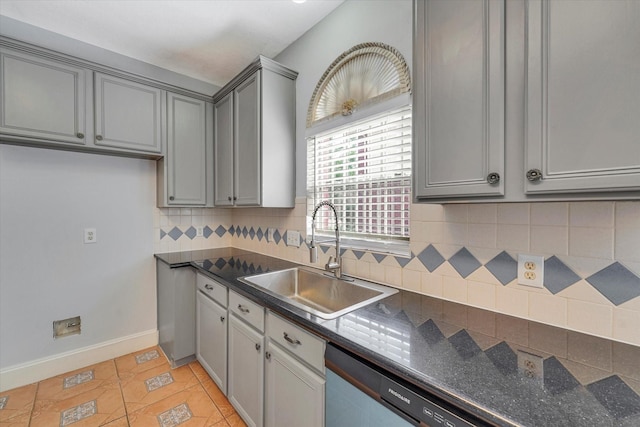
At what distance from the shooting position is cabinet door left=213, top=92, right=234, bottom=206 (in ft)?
7.91

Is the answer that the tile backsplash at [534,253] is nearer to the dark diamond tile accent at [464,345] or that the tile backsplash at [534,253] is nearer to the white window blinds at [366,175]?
the white window blinds at [366,175]

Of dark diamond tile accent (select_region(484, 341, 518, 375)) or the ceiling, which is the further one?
the ceiling

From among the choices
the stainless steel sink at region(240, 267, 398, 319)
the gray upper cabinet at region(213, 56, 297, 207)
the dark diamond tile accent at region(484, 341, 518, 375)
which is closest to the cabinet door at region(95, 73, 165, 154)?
the gray upper cabinet at region(213, 56, 297, 207)

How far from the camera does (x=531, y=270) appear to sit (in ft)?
3.59

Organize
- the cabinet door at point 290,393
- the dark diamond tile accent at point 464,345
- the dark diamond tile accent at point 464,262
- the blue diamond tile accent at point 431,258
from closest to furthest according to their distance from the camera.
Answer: the dark diamond tile accent at point 464,345
the cabinet door at point 290,393
the dark diamond tile accent at point 464,262
the blue diamond tile accent at point 431,258

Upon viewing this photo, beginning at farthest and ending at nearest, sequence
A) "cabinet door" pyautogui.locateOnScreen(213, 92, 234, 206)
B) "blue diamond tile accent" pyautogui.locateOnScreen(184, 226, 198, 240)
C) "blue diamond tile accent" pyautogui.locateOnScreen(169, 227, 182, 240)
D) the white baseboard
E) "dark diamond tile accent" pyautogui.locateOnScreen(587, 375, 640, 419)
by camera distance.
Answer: "blue diamond tile accent" pyautogui.locateOnScreen(184, 226, 198, 240) → "blue diamond tile accent" pyautogui.locateOnScreen(169, 227, 182, 240) → "cabinet door" pyautogui.locateOnScreen(213, 92, 234, 206) → the white baseboard → "dark diamond tile accent" pyautogui.locateOnScreen(587, 375, 640, 419)

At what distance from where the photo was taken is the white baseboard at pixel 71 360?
2.00 metres

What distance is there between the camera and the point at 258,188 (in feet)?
6.79

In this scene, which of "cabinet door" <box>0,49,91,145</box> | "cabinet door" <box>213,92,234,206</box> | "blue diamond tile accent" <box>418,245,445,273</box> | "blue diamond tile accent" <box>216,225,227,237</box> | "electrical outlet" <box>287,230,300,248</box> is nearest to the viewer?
"blue diamond tile accent" <box>418,245,445,273</box>

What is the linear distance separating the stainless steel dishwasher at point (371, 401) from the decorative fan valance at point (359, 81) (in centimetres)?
133

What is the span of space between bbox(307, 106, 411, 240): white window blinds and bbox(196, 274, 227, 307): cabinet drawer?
0.79 meters

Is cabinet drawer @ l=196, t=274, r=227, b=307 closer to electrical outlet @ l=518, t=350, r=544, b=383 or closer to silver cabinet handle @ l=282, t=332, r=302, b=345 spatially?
silver cabinet handle @ l=282, t=332, r=302, b=345

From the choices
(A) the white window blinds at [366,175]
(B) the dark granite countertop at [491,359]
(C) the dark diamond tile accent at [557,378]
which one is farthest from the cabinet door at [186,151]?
(C) the dark diamond tile accent at [557,378]

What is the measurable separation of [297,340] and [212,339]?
107 cm
